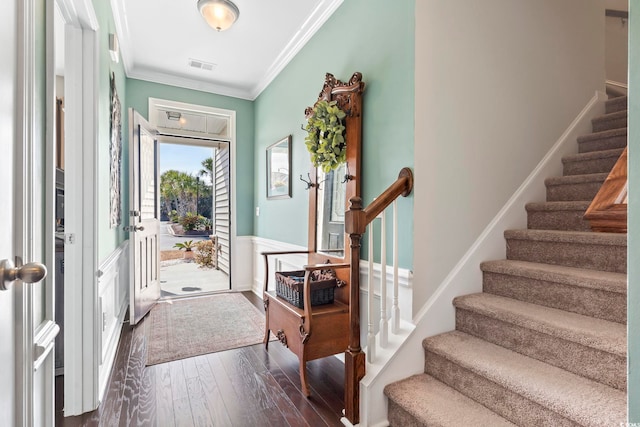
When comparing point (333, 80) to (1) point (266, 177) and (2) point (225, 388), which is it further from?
(2) point (225, 388)

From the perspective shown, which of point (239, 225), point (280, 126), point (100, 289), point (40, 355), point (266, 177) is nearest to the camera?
point (40, 355)

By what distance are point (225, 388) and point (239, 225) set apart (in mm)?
2611

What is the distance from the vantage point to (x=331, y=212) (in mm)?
2492

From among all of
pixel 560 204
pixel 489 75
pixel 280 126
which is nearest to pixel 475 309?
pixel 560 204

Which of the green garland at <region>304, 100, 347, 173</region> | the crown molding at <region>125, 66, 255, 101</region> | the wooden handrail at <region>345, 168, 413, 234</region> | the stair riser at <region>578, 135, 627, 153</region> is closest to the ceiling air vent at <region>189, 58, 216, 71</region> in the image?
the crown molding at <region>125, 66, 255, 101</region>

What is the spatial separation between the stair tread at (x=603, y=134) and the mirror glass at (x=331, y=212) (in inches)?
72.9

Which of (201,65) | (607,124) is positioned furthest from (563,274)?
(201,65)

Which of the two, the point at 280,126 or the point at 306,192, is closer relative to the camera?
the point at 306,192

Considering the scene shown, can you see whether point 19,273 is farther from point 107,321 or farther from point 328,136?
point 107,321

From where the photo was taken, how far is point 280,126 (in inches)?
142

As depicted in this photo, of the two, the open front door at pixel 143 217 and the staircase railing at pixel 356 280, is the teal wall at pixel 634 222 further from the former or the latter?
the open front door at pixel 143 217

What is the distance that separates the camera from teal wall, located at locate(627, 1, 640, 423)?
750 mm

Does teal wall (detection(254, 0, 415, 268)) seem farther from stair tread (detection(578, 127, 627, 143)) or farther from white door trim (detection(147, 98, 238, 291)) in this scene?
stair tread (detection(578, 127, 627, 143))

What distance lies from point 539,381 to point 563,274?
1.95ft
